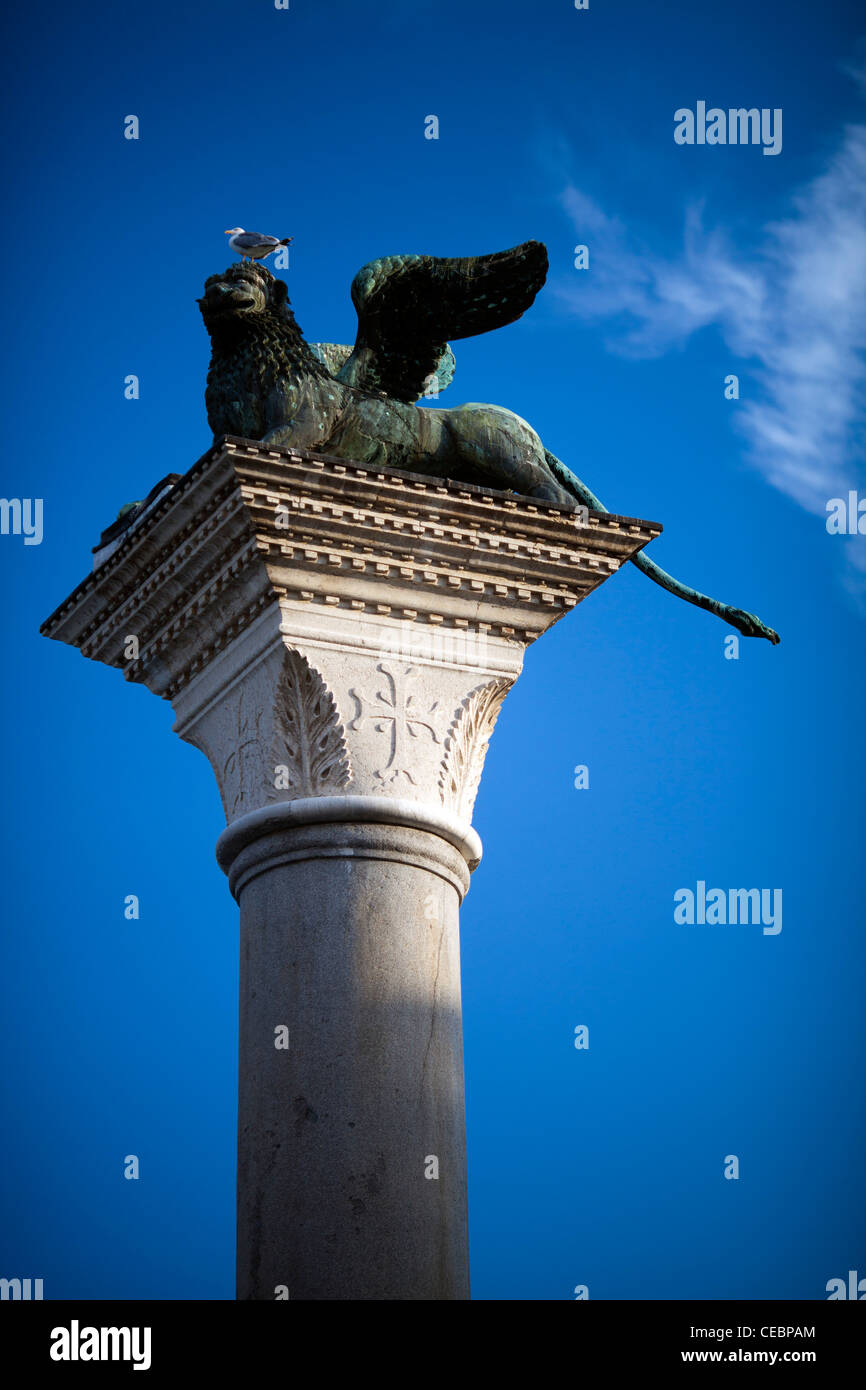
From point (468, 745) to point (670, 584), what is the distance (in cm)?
216

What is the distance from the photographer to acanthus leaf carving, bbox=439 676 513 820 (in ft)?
38.8

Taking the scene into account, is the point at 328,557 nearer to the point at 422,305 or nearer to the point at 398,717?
the point at 398,717

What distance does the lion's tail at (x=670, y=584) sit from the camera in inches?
522

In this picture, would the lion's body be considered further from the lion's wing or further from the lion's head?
the lion's wing

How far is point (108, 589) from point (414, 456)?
74.8 inches

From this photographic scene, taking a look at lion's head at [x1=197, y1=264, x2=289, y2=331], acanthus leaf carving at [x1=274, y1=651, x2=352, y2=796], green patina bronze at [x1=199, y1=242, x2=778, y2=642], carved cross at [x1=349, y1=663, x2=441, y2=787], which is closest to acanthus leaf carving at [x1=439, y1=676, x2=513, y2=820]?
carved cross at [x1=349, y1=663, x2=441, y2=787]

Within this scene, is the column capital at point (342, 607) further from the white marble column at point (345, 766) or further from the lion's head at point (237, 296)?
the lion's head at point (237, 296)

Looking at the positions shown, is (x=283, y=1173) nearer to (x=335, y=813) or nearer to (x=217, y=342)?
(x=335, y=813)

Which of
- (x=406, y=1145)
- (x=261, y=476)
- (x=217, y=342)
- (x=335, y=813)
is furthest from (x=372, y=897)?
(x=217, y=342)

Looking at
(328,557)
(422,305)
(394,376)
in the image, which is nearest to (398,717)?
(328,557)

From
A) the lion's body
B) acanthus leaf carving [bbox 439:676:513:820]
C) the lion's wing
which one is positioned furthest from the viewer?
the lion's wing

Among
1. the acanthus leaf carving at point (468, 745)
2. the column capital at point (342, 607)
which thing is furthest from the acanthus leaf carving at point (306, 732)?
the acanthus leaf carving at point (468, 745)
